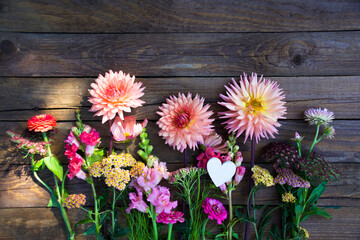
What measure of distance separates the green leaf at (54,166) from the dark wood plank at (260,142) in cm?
5

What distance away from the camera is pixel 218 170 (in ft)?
3.20

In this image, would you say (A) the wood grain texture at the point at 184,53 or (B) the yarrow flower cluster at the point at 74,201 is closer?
(B) the yarrow flower cluster at the point at 74,201

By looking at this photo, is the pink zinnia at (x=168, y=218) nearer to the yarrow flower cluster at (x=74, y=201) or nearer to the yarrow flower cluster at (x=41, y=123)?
the yarrow flower cluster at (x=74, y=201)

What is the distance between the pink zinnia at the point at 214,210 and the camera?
0.95 meters

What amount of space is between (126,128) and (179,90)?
0.28 meters

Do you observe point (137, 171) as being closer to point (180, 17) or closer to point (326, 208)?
point (180, 17)

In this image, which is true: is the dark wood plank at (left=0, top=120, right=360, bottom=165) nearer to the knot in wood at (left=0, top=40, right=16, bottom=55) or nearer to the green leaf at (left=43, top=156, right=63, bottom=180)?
the green leaf at (left=43, top=156, right=63, bottom=180)

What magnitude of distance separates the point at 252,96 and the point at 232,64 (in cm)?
18

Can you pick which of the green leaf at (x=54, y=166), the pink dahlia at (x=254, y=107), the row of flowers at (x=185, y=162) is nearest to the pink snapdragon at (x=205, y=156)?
the row of flowers at (x=185, y=162)

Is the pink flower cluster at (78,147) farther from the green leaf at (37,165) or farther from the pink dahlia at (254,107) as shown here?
the pink dahlia at (254,107)

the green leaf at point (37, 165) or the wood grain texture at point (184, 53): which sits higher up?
the wood grain texture at point (184, 53)

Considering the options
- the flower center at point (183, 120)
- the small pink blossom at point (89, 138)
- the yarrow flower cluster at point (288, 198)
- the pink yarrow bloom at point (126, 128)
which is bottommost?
the yarrow flower cluster at point (288, 198)

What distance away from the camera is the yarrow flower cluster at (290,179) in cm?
98

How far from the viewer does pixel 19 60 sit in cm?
109
